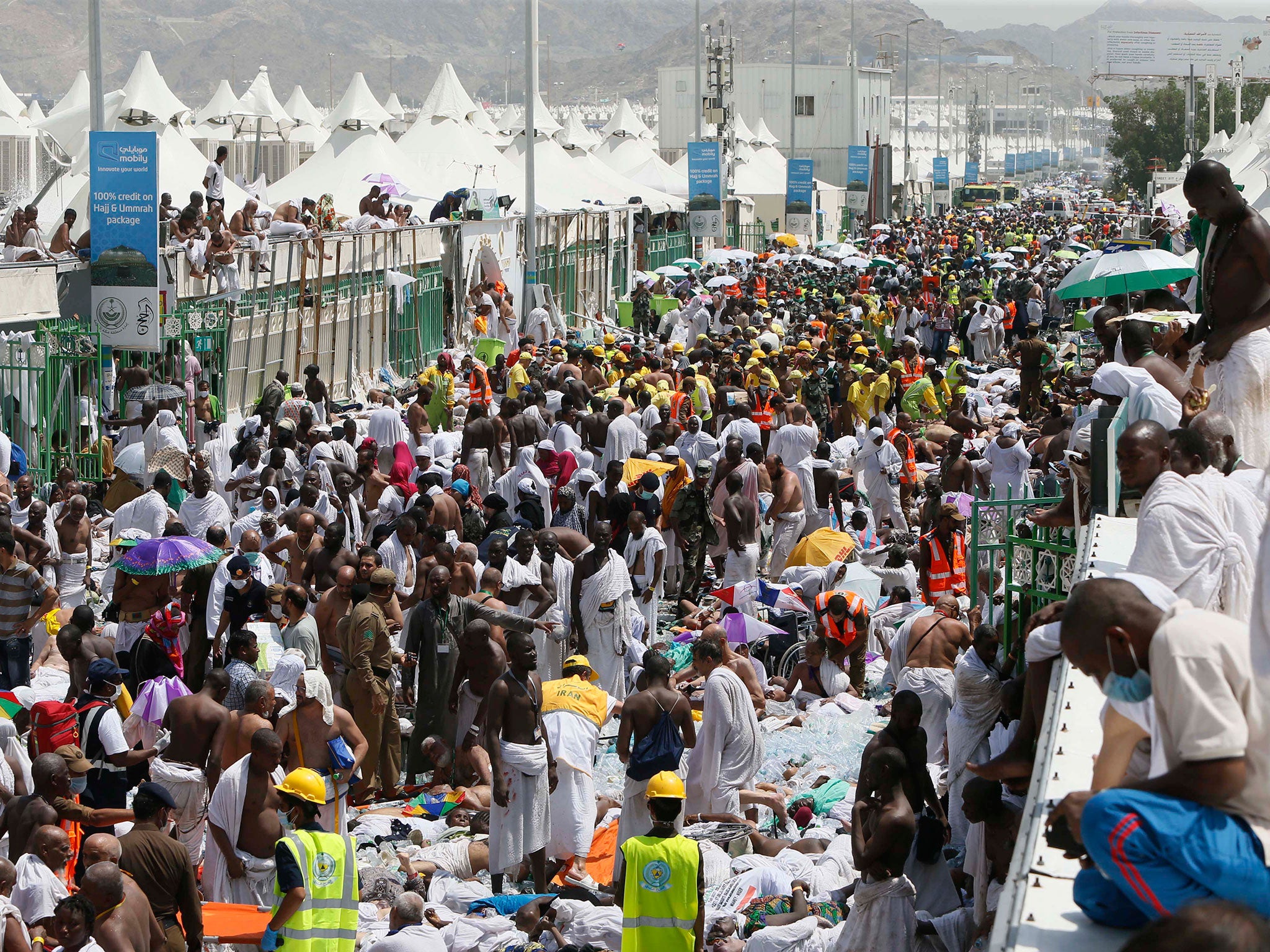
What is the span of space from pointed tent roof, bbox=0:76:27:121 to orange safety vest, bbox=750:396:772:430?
29132mm

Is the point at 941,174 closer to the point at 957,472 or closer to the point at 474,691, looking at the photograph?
the point at 957,472

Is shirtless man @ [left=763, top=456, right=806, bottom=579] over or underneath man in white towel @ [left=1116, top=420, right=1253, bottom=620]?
underneath

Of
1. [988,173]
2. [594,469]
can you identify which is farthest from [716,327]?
[988,173]

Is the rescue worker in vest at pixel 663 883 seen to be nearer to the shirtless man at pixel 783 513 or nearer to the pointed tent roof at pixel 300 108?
the shirtless man at pixel 783 513

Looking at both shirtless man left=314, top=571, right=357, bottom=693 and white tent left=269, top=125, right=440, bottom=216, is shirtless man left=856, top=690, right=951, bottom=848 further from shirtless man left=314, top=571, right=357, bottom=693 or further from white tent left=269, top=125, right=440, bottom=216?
white tent left=269, top=125, right=440, bottom=216

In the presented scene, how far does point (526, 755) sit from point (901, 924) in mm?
2056

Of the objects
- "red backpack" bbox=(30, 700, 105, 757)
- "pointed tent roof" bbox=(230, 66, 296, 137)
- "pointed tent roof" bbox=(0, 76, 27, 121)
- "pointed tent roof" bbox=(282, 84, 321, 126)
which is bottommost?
"red backpack" bbox=(30, 700, 105, 757)

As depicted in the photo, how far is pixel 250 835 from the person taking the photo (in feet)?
21.5

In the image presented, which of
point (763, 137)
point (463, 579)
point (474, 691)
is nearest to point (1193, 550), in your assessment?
point (474, 691)

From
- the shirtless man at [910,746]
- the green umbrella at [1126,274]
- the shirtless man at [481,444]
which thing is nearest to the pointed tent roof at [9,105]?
the shirtless man at [481,444]

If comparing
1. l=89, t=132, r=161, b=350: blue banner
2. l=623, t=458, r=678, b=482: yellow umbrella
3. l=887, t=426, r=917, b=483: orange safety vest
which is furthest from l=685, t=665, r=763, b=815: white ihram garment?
l=89, t=132, r=161, b=350: blue banner

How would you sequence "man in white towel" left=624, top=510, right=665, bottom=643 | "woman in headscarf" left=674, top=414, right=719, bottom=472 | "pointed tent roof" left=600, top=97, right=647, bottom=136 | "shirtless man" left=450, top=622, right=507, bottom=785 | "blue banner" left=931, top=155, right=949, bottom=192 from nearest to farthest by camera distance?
"shirtless man" left=450, top=622, right=507, bottom=785 → "man in white towel" left=624, top=510, right=665, bottom=643 → "woman in headscarf" left=674, top=414, right=719, bottom=472 → "pointed tent roof" left=600, top=97, right=647, bottom=136 → "blue banner" left=931, top=155, right=949, bottom=192

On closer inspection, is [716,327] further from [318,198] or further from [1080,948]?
[1080,948]

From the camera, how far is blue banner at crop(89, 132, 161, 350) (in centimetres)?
1434
